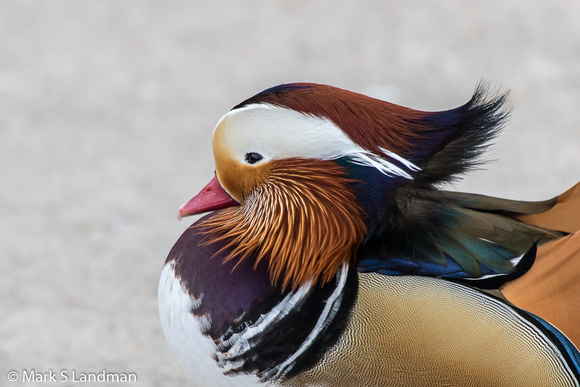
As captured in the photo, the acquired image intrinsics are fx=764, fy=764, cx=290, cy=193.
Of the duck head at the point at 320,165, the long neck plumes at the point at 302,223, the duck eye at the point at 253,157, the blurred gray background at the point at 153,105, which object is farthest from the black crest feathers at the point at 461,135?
the blurred gray background at the point at 153,105

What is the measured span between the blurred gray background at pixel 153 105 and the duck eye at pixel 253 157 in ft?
2.99

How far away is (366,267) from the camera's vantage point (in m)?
1.44

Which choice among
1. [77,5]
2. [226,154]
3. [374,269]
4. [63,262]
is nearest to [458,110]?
[374,269]

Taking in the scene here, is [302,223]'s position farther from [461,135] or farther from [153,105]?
[153,105]

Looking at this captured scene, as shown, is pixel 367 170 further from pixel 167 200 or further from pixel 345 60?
pixel 345 60

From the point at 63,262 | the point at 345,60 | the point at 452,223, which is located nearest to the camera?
the point at 452,223

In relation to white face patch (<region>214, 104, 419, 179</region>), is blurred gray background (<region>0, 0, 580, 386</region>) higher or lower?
lower

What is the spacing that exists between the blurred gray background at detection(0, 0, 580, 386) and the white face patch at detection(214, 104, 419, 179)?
3.15 ft

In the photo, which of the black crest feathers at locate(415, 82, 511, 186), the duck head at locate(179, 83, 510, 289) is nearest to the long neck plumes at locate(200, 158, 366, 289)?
the duck head at locate(179, 83, 510, 289)

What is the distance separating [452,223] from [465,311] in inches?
8.0

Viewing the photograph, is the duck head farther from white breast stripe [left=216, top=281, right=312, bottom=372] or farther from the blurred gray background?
the blurred gray background

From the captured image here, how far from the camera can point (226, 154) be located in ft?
4.70

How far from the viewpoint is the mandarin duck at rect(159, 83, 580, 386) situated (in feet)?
4.54

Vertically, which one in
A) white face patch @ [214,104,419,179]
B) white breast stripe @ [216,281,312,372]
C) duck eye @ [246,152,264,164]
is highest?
white face patch @ [214,104,419,179]
